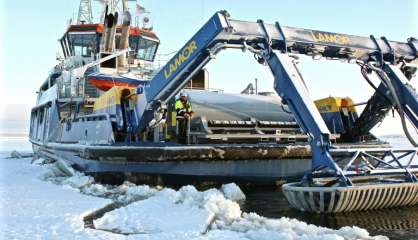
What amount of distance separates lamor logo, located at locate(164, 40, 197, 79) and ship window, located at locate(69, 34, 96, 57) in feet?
24.6

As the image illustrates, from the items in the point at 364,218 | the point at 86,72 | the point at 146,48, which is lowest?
the point at 364,218

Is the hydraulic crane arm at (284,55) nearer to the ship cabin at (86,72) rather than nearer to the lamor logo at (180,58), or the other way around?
the lamor logo at (180,58)

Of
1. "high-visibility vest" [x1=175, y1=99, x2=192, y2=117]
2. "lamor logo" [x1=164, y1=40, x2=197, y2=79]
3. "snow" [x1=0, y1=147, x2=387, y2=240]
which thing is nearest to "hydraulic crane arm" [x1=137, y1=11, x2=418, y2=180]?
"lamor logo" [x1=164, y1=40, x2=197, y2=79]

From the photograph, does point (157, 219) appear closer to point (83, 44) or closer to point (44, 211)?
point (44, 211)

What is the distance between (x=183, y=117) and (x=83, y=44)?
7.92 metres

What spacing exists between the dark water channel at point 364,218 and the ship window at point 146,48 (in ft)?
29.3

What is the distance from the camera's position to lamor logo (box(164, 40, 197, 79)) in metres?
6.78

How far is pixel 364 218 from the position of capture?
526cm

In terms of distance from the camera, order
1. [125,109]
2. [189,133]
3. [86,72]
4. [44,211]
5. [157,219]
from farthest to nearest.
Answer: [86,72]
[125,109]
[189,133]
[44,211]
[157,219]

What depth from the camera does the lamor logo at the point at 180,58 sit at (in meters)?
6.78

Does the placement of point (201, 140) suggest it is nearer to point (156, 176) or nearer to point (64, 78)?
point (156, 176)

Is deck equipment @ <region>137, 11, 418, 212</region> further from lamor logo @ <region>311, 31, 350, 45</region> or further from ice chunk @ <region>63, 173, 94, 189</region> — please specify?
ice chunk @ <region>63, 173, 94, 189</region>

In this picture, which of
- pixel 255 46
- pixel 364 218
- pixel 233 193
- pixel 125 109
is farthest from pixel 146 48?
pixel 364 218

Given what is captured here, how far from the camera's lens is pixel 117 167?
7.51 m
